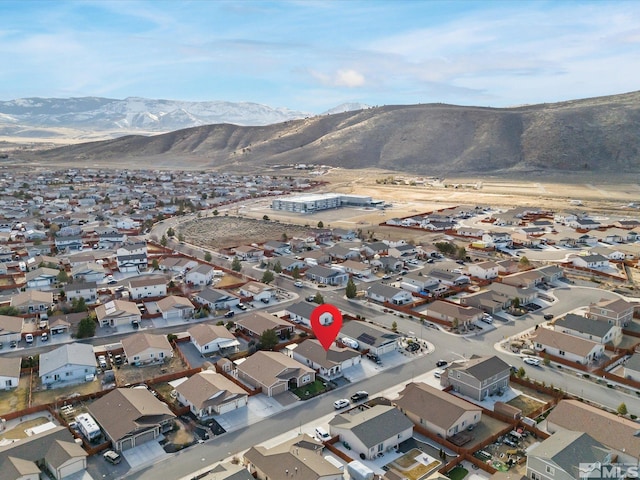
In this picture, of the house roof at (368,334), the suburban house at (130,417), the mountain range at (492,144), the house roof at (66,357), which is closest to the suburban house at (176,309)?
the house roof at (66,357)

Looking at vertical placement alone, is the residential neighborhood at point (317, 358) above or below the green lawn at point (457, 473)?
above

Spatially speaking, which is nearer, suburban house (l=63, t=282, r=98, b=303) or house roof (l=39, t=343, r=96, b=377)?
house roof (l=39, t=343, r=96, b=377)

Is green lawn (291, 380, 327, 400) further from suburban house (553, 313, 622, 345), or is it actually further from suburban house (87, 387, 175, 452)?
suburban house (553, 313, 622, 345)

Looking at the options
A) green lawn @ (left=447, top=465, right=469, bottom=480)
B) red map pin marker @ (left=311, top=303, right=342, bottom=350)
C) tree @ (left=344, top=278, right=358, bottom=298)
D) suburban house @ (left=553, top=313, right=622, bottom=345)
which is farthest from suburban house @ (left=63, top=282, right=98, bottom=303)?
suburban house @ (left=553, top=313, right=622, bottom=345)

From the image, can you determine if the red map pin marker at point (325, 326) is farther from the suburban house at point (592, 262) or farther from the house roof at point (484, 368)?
the suburban house at point (592, 262)

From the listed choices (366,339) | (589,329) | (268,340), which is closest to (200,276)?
(268,340)

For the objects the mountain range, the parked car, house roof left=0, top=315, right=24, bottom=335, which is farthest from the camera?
the mountain range

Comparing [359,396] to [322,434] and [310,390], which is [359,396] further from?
[322,434]

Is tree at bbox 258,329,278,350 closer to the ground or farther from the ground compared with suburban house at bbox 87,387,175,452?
farther from the ground
